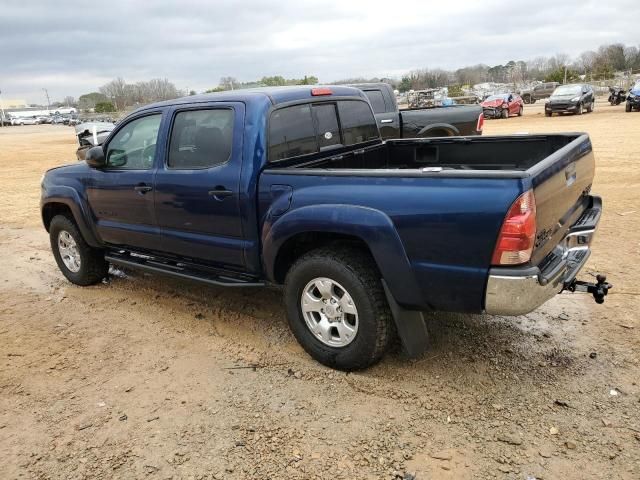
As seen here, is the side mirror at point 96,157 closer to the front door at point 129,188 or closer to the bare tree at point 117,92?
the front door at point 129,188

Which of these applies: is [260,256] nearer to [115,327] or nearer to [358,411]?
[358,411]

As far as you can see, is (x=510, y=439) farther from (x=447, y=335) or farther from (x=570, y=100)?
(x=570, y=100)

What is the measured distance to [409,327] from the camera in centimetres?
339

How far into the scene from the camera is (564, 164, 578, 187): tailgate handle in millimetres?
3348

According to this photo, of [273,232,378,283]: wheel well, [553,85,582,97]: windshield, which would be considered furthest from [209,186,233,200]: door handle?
[553,85,582,97]: windshield

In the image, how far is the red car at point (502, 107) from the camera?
29723 millimetres

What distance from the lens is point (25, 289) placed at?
5836mm

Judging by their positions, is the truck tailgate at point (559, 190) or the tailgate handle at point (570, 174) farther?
the tailgate handle at point (570, 174)

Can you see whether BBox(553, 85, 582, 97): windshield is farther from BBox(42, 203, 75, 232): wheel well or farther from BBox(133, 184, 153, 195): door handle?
BBox(133, 184, 153, 195): door handle

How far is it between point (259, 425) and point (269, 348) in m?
0.96

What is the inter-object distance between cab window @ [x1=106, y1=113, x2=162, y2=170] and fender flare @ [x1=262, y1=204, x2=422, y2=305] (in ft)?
5.85

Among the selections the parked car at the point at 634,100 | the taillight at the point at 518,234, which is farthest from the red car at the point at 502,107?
the taillight at the point at 518,234

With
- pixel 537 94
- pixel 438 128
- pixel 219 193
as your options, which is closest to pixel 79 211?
pixel 219 193

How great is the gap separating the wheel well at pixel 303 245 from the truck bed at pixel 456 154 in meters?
0.63
